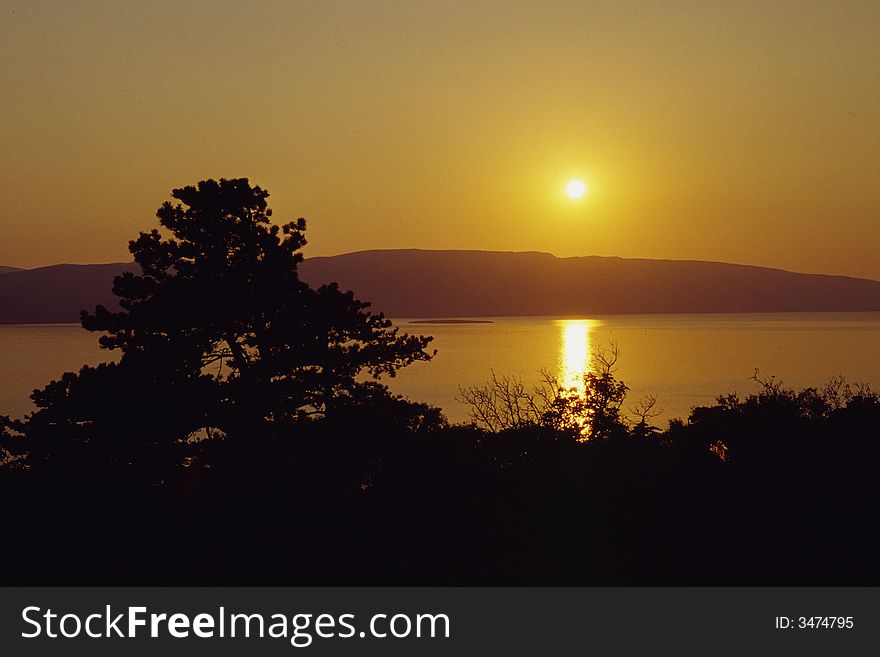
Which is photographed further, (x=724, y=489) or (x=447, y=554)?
(x=724, y=489)

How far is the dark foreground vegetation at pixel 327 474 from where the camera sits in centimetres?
2197

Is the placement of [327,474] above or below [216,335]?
below

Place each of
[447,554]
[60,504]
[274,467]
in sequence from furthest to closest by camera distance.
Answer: [274,467]
[60,504]
[447,554]

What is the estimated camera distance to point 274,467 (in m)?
31.0

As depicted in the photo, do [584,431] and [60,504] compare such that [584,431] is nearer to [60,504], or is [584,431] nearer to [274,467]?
[274,467]

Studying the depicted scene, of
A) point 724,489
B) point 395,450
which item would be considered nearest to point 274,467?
point 395,450

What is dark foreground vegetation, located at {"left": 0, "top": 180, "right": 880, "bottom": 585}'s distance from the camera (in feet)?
72.1

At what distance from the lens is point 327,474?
31219 millimetres

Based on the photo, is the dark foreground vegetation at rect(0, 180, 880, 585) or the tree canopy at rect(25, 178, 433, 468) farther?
the tree canopy at rect(25, 178, 433, 468)

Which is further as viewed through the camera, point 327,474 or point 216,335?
point 216,335

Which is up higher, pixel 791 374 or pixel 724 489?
pixel 791 374

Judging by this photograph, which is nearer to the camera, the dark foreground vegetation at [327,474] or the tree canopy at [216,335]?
the dark foreground vegetation at [327,474]

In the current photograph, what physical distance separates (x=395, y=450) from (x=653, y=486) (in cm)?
969
